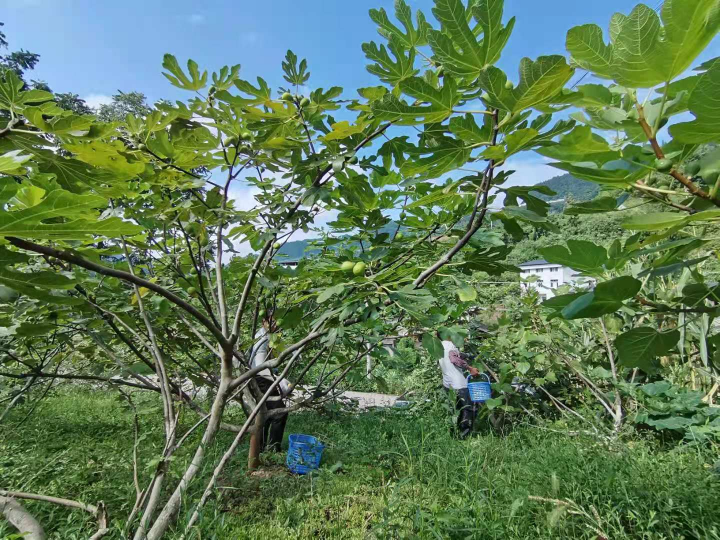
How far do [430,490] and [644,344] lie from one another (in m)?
2.14

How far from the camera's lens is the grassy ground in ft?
6.31

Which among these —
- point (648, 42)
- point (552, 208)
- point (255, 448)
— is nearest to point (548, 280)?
point (255, 448)

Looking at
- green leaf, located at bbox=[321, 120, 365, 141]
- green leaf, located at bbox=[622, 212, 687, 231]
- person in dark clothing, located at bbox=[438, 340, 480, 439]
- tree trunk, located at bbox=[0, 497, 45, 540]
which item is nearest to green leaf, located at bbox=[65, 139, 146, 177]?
green leaf, located at bbox=[321, 120, 365, 141]

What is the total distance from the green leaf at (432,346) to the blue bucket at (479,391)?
13.1 ft

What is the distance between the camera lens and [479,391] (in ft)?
16.0

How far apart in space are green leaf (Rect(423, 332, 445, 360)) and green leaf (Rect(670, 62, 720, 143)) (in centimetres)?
96

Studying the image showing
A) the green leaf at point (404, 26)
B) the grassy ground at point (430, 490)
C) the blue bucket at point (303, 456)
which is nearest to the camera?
the green leaf at point (404, 26)

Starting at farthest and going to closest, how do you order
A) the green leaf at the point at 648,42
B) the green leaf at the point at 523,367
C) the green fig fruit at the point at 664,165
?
the green leaf at the point at 523,367
the green fig fruit at the point at 664,165
the green leaf at the point at 648,42

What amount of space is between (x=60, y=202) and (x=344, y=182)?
881 mm

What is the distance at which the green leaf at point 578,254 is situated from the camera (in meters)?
0.65

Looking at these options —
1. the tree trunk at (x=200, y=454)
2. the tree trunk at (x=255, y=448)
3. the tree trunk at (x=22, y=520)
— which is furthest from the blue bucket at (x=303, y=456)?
the tree trunk at (x=22, y=520)

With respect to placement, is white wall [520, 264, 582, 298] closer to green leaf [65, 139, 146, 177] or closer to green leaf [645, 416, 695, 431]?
green leaf [65, 139, 146, 177]

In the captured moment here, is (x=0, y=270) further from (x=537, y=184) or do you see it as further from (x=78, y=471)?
(x=78, y=471)

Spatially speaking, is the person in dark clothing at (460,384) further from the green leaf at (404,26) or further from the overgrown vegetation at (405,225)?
the green leaf at (404,26)
